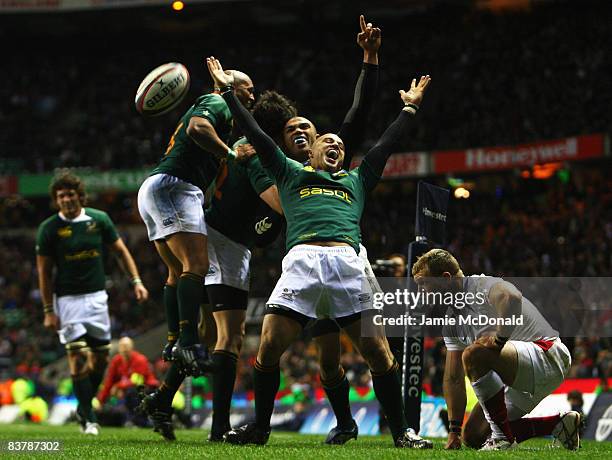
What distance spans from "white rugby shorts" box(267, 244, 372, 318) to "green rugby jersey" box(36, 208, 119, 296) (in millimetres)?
4202

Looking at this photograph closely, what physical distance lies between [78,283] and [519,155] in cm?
1751

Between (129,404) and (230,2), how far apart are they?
1922cm

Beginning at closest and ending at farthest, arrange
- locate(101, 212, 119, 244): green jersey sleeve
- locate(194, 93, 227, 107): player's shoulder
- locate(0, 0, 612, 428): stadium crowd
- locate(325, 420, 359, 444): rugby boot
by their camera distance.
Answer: locate(194, 93, 227, 107): player's shoulder → locate(325, 420, 359, 444): rugby boot → locate(101, 212, 119, 244): green jersey sleeve → locate(0, 0, 612, 428): stadium crowd

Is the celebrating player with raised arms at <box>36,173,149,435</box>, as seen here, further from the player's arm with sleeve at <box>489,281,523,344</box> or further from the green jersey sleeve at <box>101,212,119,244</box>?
the player's arm with sleeve at <box>489,281,523,344</box>

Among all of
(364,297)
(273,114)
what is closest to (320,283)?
(364,297)

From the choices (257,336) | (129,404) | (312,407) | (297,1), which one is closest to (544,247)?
(257,336)

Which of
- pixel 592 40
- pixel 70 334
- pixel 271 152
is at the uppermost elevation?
pixel 592 40

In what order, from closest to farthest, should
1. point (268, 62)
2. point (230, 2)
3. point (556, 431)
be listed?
point (556, 431)
point (230, 2)
point (268, 62)

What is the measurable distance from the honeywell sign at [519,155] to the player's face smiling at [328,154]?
1902 cm

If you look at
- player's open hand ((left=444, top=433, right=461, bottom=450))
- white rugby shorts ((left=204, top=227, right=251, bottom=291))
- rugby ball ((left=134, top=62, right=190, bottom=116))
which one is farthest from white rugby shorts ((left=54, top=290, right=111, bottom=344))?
player's open hand ((left=444, top=433, right=461, bottom=450))

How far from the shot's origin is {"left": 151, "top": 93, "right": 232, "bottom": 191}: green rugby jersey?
6.55 m

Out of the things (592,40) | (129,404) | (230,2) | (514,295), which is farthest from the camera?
(230,2)

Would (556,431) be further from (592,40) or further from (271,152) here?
(592,40)

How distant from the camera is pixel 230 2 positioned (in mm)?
30297
